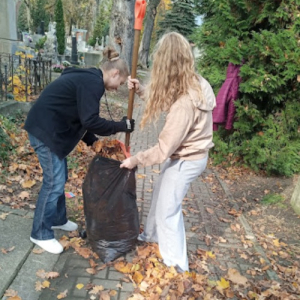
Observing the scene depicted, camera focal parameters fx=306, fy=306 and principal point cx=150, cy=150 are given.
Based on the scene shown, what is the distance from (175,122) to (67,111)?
91 cm

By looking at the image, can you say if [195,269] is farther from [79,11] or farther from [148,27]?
[79,11]

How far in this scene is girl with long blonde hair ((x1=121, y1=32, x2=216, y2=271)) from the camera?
2.17m

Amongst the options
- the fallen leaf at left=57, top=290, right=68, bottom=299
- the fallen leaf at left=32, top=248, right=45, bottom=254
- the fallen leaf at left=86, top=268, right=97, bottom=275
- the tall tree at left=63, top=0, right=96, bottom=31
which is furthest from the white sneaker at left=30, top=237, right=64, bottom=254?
the tall tree at left=63, top=0, right=96, bottom=31

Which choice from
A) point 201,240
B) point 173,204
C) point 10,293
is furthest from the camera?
point 201,240

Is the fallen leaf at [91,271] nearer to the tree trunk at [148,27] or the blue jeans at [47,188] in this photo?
the blue jeans at [47,188]

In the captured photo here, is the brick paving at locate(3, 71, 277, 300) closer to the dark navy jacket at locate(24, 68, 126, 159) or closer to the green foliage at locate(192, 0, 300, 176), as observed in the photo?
the green foliage at locate(192, 0, 300, 176)

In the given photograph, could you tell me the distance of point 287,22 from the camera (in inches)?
185

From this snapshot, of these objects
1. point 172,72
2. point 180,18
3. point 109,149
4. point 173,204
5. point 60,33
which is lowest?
point 60,33

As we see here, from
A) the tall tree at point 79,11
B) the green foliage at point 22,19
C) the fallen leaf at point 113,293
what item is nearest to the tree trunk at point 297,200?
the fallen leaf at point 113,293

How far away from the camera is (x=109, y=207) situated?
2.58 m

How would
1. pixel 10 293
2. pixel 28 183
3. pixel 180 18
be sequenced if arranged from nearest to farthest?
pixel 10 293
pixel 28 183
pixel 180 18

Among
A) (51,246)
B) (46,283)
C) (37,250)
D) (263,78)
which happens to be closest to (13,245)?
(37,250)

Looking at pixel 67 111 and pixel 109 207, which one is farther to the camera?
pixel 109 207

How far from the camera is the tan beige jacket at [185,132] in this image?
84.5 inches
